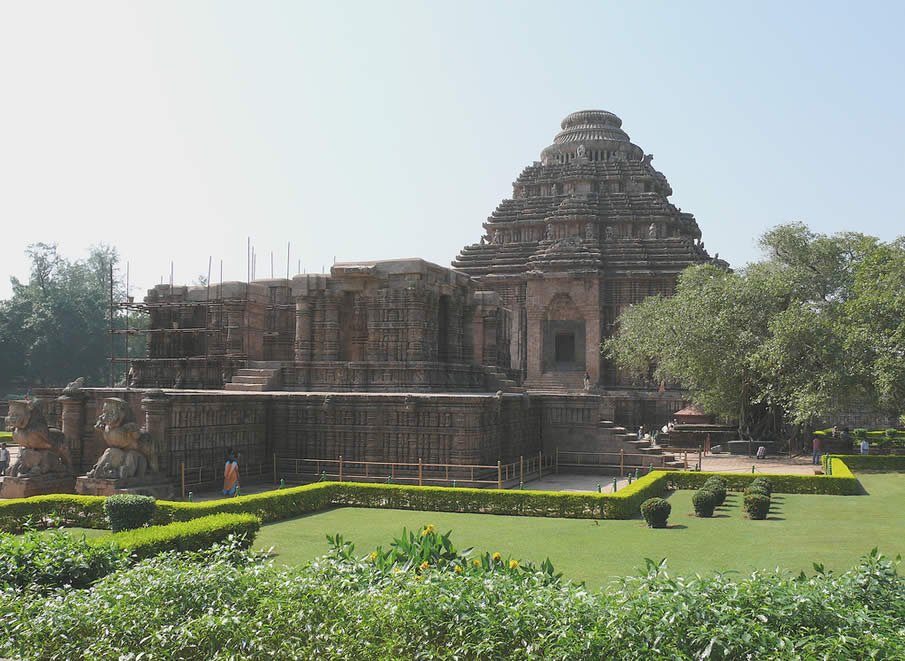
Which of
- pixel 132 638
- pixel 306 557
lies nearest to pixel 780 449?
pixel 306 557

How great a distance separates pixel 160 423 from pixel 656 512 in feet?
32.8

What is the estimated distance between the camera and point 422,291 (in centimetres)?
2242

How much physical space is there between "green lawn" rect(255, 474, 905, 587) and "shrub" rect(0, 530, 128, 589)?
3.32 meters

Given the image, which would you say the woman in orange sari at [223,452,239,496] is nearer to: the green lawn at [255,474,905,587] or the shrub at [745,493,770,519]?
the green lawn at [255,474,905,587]

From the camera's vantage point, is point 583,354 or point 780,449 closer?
point 780,449

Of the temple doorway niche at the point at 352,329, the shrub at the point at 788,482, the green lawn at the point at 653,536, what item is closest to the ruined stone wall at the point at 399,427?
the green lawn at the point at 653,536

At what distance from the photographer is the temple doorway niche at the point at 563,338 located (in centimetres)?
3950

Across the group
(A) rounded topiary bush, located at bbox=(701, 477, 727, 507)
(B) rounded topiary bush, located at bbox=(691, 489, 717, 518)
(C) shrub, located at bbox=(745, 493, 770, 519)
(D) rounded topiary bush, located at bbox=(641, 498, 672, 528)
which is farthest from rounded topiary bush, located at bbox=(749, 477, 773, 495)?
(D) rounded topiary bush, located at bbox=(641, 498, 672, 528)

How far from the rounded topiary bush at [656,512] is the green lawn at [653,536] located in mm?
201

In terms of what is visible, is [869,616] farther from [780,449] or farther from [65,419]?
[780,449]

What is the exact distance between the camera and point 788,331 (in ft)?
80.9

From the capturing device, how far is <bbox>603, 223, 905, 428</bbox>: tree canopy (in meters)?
23.5

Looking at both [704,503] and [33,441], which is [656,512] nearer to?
[704,503]

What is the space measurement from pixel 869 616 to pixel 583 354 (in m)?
33.8
